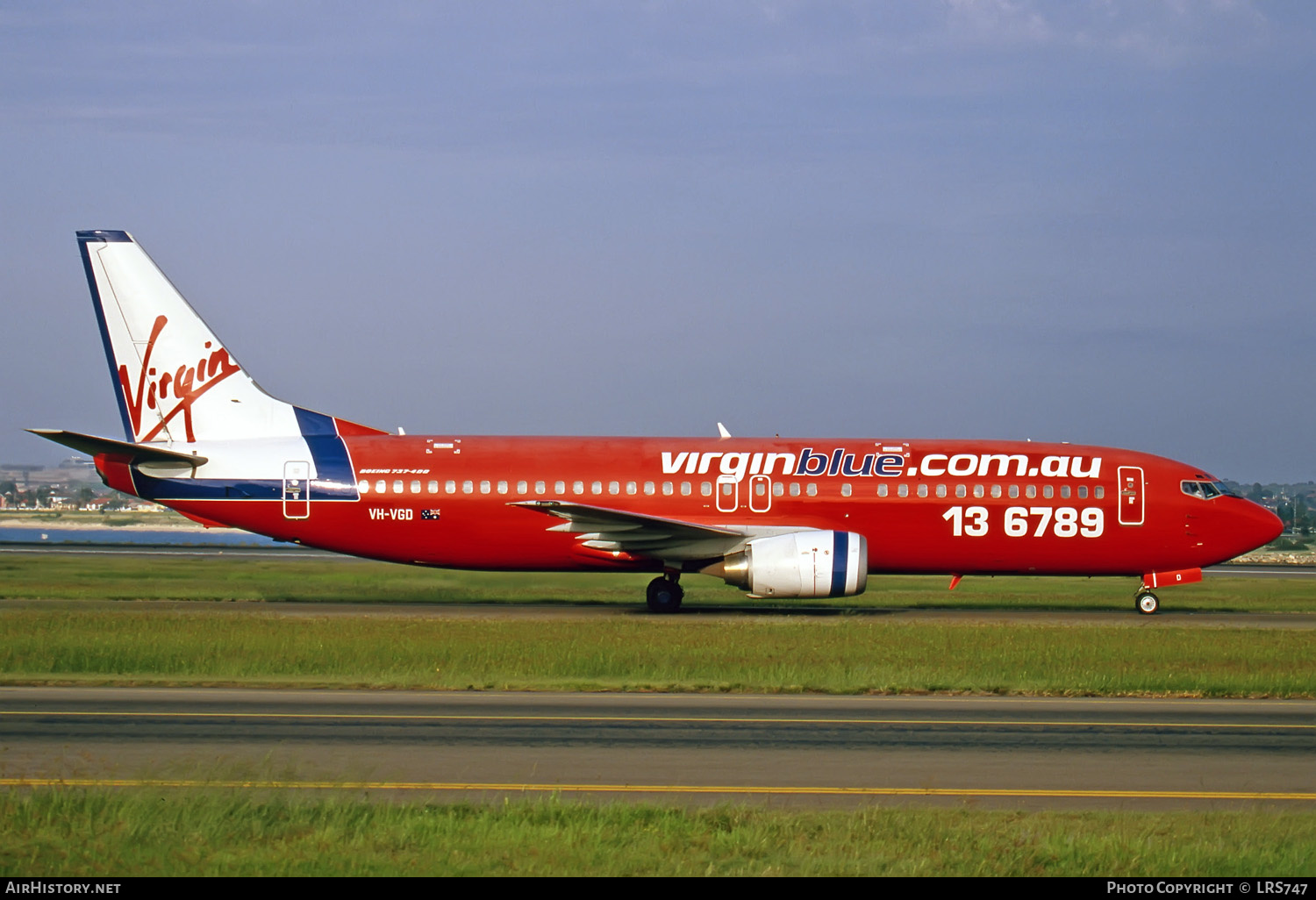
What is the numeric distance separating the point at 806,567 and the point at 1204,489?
10194 mm

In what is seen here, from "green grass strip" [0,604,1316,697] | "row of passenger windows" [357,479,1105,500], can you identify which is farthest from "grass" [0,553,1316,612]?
"green grass strip" [0,604,1316,697]

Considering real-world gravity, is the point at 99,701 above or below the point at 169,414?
below

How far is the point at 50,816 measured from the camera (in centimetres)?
882

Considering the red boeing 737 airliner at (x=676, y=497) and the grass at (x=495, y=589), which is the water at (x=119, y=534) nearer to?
the grass at (x=495, y=589)

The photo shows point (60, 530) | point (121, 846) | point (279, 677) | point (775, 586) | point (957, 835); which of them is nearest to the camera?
point (121, 846)

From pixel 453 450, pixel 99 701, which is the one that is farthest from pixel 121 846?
pixel 453 450

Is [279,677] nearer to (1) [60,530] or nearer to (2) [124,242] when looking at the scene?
(2) [124,242]

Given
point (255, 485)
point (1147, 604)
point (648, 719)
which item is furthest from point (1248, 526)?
point (255, 485)

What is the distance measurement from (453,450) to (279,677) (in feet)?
40.9

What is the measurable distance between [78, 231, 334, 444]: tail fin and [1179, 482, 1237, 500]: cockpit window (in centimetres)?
2075

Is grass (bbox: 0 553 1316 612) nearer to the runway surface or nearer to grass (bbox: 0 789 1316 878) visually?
the runway surface

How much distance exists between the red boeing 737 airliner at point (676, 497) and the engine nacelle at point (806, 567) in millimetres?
1226

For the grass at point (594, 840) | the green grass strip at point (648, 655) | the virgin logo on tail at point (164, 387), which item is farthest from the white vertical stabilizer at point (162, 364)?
the grass at point (594, 840)

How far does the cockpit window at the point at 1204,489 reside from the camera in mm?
29844
